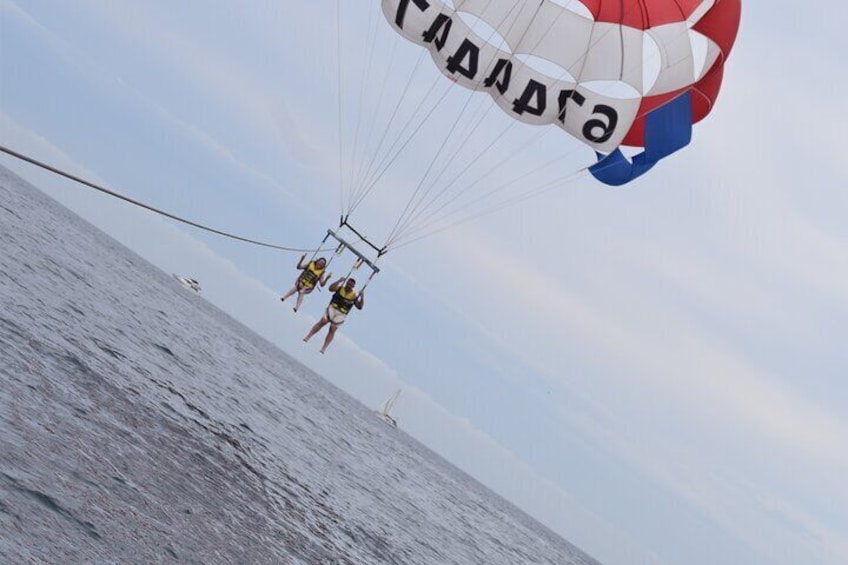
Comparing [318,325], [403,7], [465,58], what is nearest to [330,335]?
[318,325]

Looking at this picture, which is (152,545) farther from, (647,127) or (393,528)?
(393,528)

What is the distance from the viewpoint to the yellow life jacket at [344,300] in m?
20.4

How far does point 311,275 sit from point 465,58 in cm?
530

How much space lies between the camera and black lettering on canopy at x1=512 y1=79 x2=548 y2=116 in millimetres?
19812

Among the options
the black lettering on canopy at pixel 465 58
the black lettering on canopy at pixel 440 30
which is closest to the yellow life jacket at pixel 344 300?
the black lettering on canopy at pixel 465 58

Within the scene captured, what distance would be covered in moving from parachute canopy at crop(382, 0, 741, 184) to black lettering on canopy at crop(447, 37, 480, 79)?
0.06ft

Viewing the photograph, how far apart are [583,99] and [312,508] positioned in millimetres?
11041

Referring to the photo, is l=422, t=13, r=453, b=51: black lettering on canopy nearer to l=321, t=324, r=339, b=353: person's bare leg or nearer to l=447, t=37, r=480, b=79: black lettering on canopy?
l=447, t=37, r=480, b=79: black lettering on canopy

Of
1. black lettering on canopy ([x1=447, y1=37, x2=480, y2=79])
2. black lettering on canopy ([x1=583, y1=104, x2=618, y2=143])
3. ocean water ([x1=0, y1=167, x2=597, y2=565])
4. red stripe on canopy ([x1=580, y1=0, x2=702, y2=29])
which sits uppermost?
red stripe on canopy ([x1=580, y1=0, x2=702, y2=29])

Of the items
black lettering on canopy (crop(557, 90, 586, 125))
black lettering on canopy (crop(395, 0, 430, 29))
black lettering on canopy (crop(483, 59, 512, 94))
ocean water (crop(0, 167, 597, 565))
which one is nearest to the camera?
ocean water (crop(0, 167, 597, 565))

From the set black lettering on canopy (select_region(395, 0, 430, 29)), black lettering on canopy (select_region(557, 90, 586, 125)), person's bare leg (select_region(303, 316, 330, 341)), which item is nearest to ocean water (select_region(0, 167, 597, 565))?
person's bare leg (select_region(303, 316, 330, 341))

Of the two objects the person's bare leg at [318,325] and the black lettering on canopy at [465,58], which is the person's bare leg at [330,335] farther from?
the black lettering on canopy at [465,58]

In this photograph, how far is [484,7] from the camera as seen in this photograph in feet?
63.5

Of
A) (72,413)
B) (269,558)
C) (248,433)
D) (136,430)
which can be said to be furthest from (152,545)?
(248,433)
